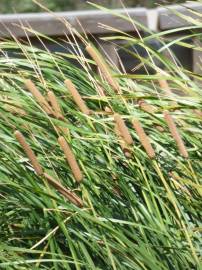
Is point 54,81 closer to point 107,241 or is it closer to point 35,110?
point 35,110

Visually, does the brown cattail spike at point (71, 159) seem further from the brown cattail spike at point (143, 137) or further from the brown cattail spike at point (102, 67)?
the brown cattail spike at point (102, 67)

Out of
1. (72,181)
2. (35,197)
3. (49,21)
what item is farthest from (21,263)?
(49,21)

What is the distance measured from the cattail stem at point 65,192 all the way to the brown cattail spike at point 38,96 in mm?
242

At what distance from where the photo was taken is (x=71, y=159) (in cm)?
210

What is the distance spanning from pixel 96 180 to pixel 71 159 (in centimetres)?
25

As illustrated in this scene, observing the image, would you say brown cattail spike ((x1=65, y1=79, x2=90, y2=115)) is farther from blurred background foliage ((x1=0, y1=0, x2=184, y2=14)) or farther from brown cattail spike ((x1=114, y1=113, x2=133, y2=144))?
blurred background foliage ((x1=0, y1=0, x2=184, y2=14))

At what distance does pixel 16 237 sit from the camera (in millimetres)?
2320

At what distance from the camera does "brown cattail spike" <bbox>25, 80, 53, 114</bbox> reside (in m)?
2.26

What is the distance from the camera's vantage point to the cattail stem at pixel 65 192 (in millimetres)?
2109

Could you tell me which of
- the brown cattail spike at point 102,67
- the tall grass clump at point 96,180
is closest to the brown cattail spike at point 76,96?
the tall grass clump at point 96,180

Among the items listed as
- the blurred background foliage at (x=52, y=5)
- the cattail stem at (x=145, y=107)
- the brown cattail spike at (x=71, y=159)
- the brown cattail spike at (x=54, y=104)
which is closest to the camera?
the brown cattail spike at (x=71, y=159)

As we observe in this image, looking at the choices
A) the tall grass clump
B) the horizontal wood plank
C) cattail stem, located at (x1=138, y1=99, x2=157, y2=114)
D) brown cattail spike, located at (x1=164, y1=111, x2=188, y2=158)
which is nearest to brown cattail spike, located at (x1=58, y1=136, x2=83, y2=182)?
the tall grass clump

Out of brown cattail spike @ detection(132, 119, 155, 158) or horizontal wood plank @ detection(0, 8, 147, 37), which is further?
horizontal wood plank @ detection(0, 8, 147, 37)

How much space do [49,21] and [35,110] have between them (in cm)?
219
